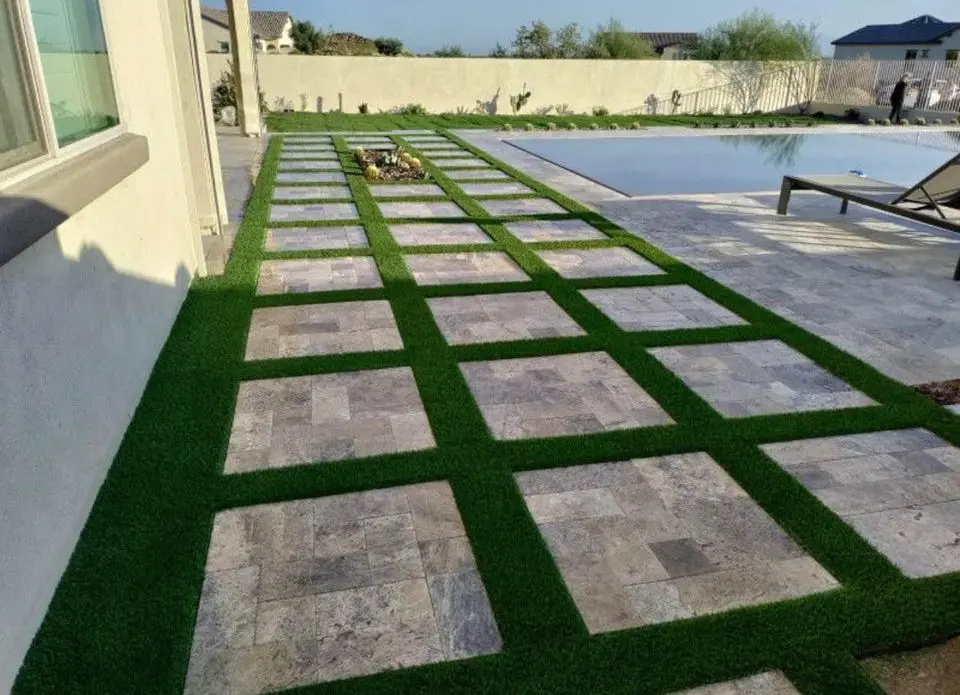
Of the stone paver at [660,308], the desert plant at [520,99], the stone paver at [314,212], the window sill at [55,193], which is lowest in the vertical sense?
the stone paver at [660,308]

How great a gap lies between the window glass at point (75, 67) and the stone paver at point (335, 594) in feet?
6.89

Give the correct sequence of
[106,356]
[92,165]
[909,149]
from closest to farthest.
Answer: [92,165]
[106,356]
[909,149]

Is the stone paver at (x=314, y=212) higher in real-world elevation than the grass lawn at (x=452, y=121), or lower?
lower

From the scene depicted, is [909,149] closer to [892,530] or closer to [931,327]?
[931,327]

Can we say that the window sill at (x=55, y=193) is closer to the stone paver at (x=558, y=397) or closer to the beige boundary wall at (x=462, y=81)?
→ the stone paver at (x=558, y=397)

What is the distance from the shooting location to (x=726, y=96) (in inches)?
1024

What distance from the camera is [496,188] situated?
34.9 feet

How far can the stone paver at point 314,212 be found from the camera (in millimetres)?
8484

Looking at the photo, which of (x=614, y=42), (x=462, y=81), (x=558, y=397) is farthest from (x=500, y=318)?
(x=614, y=42)

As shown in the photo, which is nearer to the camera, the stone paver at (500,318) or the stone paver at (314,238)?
the stone paver at (500,318)

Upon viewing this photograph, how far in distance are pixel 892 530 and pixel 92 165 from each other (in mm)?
4087

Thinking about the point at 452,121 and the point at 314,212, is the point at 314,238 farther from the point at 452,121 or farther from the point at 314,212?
the point at 452,121

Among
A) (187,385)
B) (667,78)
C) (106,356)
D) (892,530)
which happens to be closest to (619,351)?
(892,530)

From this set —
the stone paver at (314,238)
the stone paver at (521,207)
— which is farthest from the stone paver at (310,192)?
the stone paver at (521,207)
